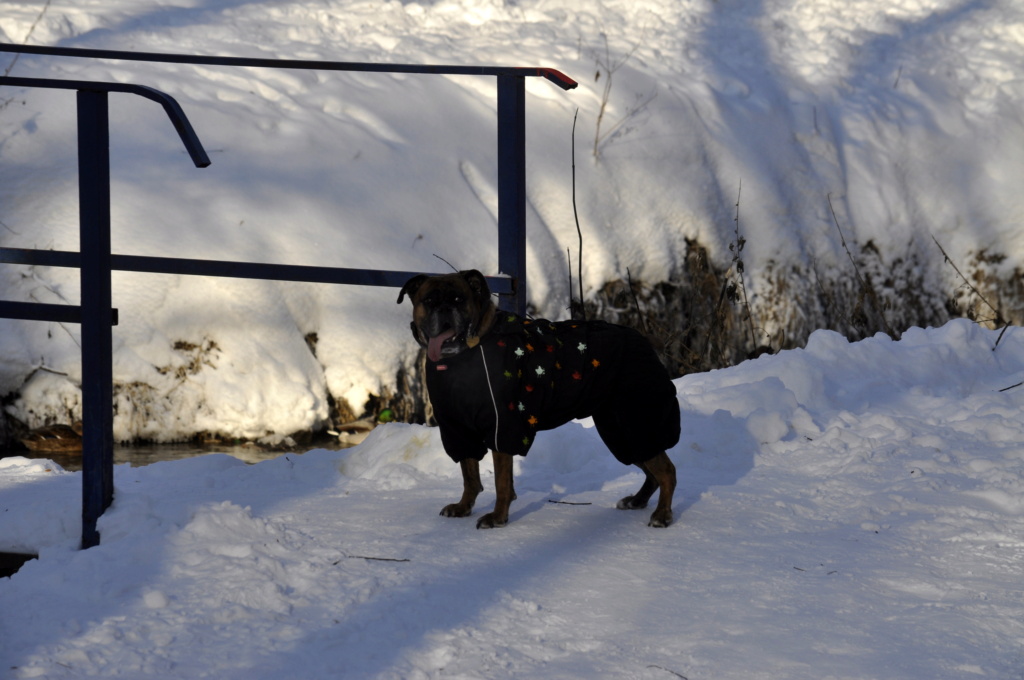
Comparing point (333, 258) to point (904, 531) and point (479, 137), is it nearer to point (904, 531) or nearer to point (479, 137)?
point (479, 137)

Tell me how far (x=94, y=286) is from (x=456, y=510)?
5.23 feet

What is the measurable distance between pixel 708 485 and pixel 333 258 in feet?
12.3

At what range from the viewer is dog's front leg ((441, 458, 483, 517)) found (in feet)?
13.4

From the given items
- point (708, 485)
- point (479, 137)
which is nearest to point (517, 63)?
point (479, 137)

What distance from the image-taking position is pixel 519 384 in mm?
3863

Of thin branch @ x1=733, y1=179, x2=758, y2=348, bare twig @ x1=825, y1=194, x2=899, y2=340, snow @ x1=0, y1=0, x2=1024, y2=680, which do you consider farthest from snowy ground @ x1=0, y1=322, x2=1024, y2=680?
bare twig @ x1=825, y1=194, x2=899, y2=340

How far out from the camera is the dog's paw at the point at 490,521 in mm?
3924

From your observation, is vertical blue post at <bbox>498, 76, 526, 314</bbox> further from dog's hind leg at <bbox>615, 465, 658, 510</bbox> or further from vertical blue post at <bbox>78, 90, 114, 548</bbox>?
vertical blue post at <bbox>78, 90, 114, 548</bbox>

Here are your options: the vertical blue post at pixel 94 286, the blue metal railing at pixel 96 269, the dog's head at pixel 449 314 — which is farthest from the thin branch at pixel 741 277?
the vertical blue post at pixel 94 286

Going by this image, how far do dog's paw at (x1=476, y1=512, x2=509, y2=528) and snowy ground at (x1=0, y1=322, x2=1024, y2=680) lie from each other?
5 cm

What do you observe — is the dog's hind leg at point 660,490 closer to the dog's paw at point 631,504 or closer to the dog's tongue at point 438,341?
the dog's paw at point 631,504

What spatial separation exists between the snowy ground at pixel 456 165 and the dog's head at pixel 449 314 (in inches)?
121

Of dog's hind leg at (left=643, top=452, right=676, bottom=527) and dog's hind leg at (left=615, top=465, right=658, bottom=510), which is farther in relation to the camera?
dog's hind leg at (left=615, top=465, right=658, bottom=510)

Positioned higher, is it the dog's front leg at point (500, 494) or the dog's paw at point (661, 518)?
the dog's front leg at point (500, 494)
